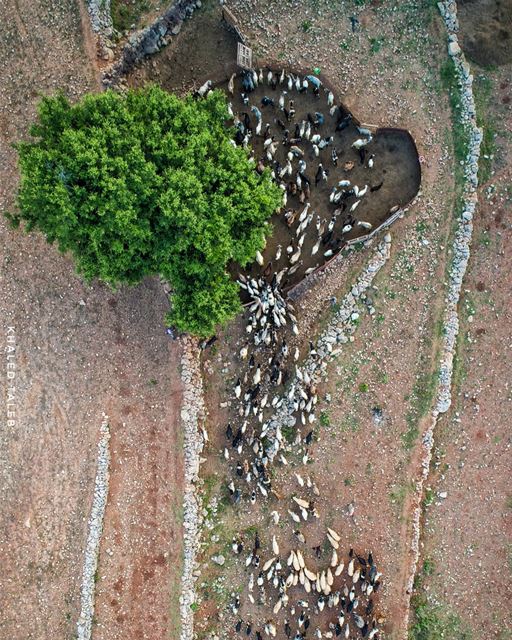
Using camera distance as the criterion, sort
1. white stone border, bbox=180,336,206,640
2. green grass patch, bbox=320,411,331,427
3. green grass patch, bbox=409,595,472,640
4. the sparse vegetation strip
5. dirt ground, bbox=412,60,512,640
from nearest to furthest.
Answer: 1. white stone border, bbox=180,336,206,640
2. dirt ground, bbox=412,60,512,640
3. the sparse vegetation strip
4. green grass patch, bbox=320,411,331,427
5. green grass patch, bbox=409,595,472,640

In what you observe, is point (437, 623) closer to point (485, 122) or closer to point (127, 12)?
point (485, 122)

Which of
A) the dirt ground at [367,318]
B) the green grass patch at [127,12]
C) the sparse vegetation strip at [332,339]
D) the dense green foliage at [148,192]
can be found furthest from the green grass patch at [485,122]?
the green grass patch at [127,12]

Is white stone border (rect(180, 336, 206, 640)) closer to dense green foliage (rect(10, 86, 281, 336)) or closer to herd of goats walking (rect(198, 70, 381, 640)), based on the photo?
herd of goats walking (rect(198, 70, 381, 640))

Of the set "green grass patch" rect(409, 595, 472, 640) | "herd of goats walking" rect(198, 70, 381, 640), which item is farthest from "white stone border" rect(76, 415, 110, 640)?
"green grass patch" rect(409, 595, 472, 640)

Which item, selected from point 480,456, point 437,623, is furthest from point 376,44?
point 437,623

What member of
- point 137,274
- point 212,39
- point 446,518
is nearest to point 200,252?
point 137,274

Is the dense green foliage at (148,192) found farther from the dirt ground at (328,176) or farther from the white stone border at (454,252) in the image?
the white stone border at (454,252)
